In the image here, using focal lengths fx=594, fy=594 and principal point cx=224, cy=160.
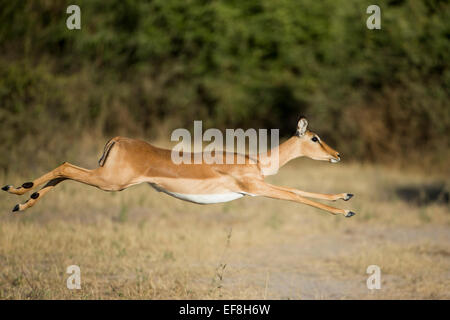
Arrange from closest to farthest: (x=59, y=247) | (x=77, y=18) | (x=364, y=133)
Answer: (x=59, y=247) < (x=77, y=18) < (x=364, y=133)

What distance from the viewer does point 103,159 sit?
18.9ft

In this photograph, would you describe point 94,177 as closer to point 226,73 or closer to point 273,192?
point 273,192

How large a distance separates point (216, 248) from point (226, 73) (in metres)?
15.3

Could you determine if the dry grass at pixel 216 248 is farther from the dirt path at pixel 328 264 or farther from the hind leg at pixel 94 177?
the hind leg at pixel 94 177

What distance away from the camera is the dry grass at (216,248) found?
22.5 ft

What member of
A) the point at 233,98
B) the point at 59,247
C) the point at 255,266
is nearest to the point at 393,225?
the point at 255,266

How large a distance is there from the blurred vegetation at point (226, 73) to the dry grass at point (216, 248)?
2.46 m

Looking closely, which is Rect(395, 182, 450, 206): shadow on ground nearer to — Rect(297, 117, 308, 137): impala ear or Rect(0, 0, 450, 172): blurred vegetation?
Rect(0, 0, 450, 172): blurred vegetation

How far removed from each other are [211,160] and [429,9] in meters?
14.7

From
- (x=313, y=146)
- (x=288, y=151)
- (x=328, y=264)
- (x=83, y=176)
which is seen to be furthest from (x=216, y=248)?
(x=83, y=176)

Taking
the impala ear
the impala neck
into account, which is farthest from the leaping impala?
the impala ear

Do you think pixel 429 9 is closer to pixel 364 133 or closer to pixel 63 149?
pixel 364 133

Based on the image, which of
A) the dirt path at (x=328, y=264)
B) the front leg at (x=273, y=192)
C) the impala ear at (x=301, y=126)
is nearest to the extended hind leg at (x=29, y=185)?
the front leg at (x=273, y=192)

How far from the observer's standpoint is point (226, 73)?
23562mm
